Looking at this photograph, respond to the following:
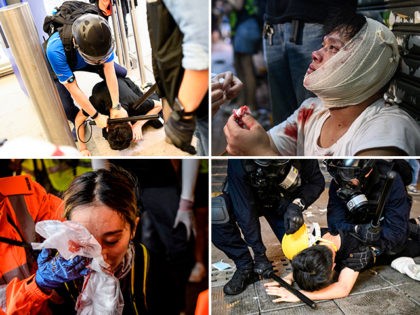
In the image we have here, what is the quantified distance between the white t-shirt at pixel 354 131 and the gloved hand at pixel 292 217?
261mm

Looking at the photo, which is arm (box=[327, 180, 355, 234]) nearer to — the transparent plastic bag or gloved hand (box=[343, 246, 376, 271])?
gloved hand (box=[343, 246, 376, 271])

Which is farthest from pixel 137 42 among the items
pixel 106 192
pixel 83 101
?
pixel 106 192

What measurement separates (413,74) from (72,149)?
47.2 inches

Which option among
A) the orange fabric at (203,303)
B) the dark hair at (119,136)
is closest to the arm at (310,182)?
the orange fabric at (203,303)

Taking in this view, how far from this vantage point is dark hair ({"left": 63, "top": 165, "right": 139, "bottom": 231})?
4.47ft

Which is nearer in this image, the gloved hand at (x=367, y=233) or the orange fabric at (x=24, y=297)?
the orange fabric at (x=24, y=297)

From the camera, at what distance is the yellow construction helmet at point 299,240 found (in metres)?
1.48

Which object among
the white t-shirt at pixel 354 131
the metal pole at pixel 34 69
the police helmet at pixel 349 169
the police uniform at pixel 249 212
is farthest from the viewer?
the police uniform at pixel 249 212

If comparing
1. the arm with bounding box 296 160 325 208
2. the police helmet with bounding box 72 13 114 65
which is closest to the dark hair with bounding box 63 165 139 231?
the police helmet with bounding box 72 13 114 65

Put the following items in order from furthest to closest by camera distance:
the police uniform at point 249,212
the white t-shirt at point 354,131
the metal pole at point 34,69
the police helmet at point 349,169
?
the police uniform at point 249,212 → the police helmet at point 349,169 → the white t-shirt at point 354,131 → the metal pole at point 34,69

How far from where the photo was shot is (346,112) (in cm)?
125

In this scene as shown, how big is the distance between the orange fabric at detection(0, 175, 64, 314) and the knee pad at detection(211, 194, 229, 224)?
0.59 meters

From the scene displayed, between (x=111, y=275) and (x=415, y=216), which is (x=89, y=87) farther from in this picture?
(x=415, y=216)

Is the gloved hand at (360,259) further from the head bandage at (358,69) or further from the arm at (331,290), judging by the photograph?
the head bandage at (358,69)
